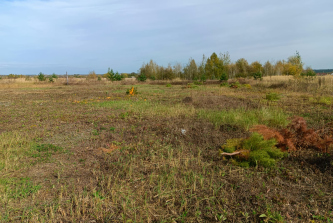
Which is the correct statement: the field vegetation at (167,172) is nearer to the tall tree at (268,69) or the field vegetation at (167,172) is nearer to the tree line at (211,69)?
the tree line at (211,69)

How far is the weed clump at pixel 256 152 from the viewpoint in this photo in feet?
12.7

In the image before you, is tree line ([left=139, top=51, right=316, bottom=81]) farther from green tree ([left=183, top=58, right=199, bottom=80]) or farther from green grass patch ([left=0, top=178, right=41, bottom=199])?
green grass patch ([left=0, top=178, right=41, bottom=199])

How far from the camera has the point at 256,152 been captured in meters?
3.93

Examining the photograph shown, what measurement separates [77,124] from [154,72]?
38.1m

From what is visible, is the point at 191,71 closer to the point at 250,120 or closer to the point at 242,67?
the point at 242,67

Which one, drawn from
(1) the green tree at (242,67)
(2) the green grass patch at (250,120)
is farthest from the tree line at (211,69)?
(2) the green grass patch at (250,120)

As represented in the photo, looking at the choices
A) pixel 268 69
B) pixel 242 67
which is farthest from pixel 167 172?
pixel 268 69

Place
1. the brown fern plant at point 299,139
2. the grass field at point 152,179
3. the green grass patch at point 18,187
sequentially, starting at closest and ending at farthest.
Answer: the grass field at point 152,179 → the green grass patch at point 18,187 → the brown fern plant at point 299,139

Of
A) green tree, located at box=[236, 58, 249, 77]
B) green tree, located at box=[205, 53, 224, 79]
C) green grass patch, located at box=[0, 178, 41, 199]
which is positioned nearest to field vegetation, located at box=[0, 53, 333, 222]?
green grass patch, located at box=[0, 178, 41, 199]

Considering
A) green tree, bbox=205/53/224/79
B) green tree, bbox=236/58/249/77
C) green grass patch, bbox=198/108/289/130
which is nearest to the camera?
green grass patch, bbox=198/108/289/130

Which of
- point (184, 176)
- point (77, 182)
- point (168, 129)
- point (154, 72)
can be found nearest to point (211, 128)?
point (168, 129)

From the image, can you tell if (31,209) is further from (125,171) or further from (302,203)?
(302,203)

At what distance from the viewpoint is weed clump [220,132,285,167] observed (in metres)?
3.87

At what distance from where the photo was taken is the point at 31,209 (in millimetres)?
2816
